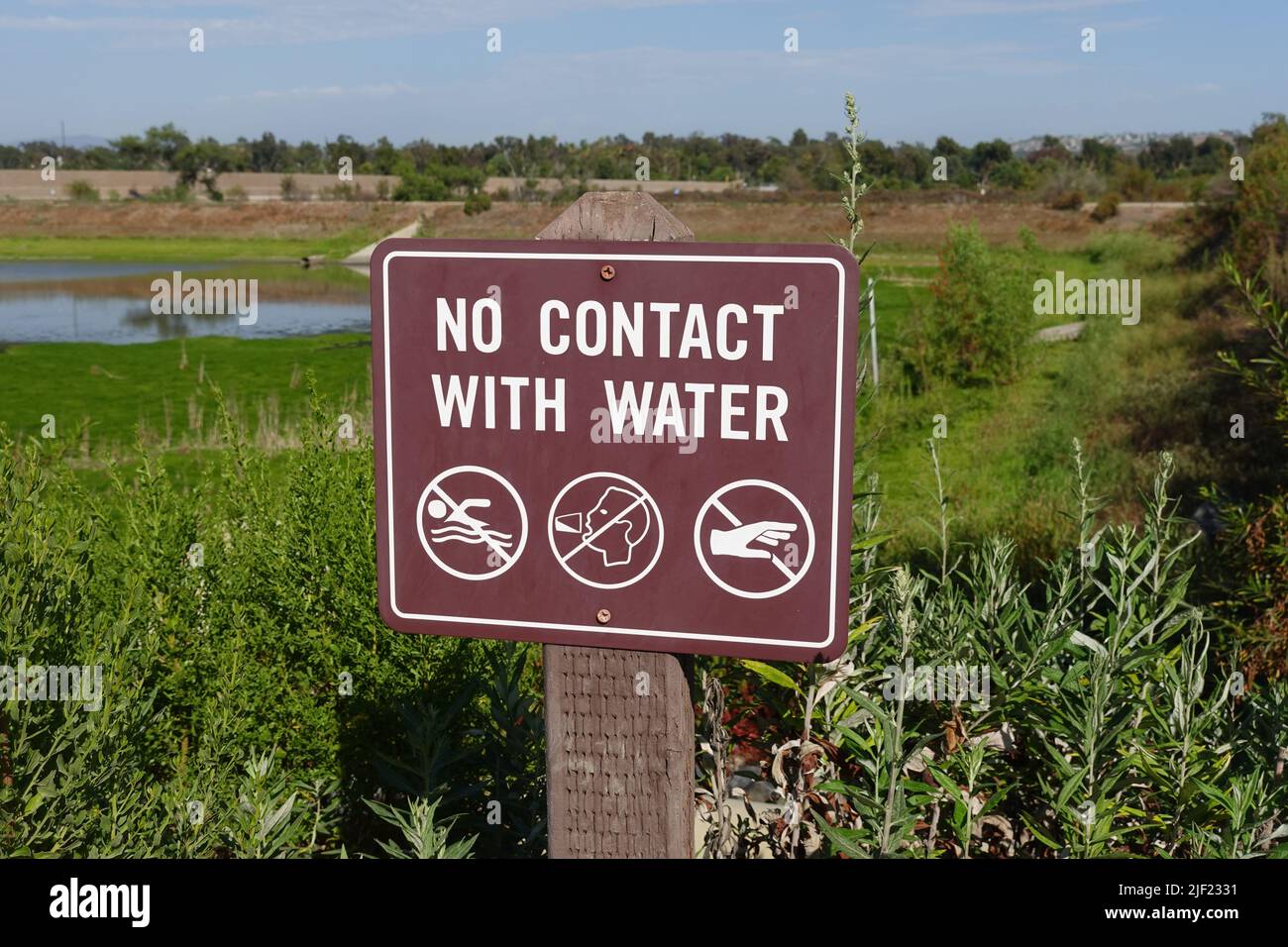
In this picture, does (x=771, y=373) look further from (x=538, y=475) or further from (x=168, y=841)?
(x=168, y=841)

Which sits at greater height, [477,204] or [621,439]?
[477,204]

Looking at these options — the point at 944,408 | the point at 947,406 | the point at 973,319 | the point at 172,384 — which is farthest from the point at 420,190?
the point at 944,408

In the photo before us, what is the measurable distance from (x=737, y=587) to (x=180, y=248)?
60.2 m

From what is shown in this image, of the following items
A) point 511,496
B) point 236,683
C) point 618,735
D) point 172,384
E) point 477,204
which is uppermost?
point 477,204

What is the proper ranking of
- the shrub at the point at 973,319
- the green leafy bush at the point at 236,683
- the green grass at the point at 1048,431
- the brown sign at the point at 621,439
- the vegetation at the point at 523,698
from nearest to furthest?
the brown sign at the point at 621,439 → the vegetation at the point at 523,698 → the green leafy bush at the point at 236,683 → the green grass at the point at 1048,431 → the shrub at the point at 973,319

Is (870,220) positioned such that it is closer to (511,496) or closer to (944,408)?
(944,408)

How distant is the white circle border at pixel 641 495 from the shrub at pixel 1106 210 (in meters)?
53.7

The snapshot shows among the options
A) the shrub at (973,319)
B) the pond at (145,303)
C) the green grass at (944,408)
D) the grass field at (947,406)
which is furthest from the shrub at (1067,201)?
the shrub at (973,319)

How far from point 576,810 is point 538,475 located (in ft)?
1.65

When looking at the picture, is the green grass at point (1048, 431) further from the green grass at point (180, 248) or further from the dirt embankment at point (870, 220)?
the green grass at point (180, 248)

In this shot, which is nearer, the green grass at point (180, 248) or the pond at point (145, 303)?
the pond at point (145, 303)

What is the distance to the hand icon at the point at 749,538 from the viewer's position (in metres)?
1.71

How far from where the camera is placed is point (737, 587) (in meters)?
1.74

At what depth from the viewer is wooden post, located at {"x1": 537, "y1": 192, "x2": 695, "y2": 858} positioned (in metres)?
1.78
